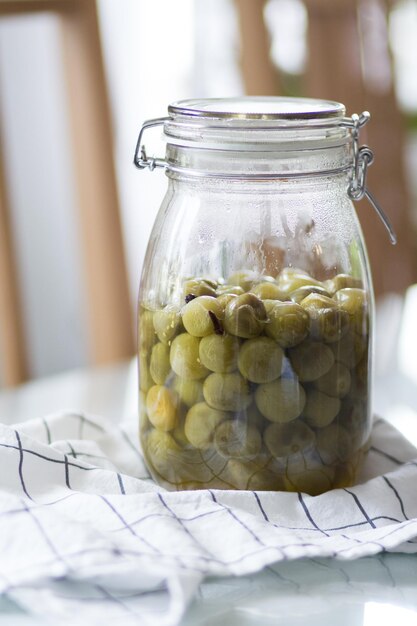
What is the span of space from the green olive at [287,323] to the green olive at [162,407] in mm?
81

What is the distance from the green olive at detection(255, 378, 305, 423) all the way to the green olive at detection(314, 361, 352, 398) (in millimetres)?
17

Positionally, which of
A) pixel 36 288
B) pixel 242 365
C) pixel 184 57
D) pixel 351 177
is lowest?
pixel 36 288

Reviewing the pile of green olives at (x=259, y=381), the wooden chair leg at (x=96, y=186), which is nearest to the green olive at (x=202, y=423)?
the pile of green olives at (x=259, y=381)

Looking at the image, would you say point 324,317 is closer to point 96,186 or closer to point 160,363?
point 160,363

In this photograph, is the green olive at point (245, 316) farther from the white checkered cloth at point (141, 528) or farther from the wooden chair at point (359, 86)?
the wooden chair at point (359, 86)

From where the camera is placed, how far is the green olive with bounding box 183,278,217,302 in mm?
598

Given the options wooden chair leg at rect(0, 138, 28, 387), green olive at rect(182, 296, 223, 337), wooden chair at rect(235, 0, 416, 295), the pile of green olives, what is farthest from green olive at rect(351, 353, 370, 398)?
wooden chair at rect(235, 0, 416, 295)

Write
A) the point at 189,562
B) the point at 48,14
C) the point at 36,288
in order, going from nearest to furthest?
the point at 189,562 → the point at 48,14 → the point at 36,288

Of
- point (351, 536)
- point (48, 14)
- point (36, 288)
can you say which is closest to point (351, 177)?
point (351, 536)

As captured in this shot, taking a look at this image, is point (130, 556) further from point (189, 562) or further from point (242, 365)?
point (242, 365)

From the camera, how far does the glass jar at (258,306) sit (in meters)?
0.58

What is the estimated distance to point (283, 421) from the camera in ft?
1.93

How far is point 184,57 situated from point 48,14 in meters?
0.40

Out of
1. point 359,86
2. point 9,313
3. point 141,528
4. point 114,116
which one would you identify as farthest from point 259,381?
point 359,86
